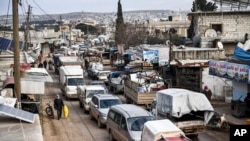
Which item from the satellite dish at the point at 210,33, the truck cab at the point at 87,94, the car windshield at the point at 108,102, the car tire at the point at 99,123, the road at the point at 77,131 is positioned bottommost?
the road at the point at 77,131

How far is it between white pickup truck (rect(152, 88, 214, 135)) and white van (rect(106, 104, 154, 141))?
1565 millimetres

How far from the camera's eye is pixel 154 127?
15016mm

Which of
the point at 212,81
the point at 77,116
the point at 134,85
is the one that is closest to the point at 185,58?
the point at 212,81

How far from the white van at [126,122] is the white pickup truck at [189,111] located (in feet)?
5.13

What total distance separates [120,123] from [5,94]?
24.3ft

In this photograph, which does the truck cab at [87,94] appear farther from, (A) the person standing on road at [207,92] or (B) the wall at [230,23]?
(B) the wall at [230,23]

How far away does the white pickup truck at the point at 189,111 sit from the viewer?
1995 centimetres

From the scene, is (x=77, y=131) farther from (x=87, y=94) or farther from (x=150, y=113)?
(x=87, y=94)

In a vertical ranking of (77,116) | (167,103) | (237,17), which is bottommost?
(77,116)

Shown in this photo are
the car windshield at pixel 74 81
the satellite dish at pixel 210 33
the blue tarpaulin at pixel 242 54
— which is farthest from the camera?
the satellite dish at pixel 210 33

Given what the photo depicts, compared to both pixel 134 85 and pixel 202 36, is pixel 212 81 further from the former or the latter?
pixel 202 36

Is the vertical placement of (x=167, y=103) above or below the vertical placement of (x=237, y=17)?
below

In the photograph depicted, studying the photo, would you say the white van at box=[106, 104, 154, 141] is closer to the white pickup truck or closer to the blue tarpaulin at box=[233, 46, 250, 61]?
the white pickup truck

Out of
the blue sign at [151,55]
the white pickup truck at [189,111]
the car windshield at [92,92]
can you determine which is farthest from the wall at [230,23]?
the white pickup truck at [189,111]
